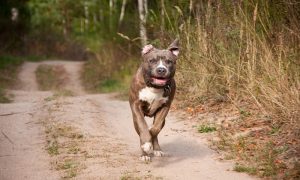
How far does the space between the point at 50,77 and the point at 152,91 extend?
1706 centimetres

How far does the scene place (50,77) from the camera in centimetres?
2448

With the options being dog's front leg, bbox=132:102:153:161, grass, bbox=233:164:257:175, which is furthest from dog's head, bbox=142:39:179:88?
grass, bbox=233:164:257:175

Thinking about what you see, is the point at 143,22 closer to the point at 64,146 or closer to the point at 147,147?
the point at 64,146

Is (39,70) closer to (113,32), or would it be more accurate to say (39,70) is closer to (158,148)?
(113,32)

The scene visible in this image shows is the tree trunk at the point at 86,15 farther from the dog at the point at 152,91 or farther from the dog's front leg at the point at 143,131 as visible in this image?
the dog's front leg at the point at 143,131

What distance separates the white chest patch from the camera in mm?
7883

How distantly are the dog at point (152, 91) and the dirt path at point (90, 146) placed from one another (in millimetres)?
406

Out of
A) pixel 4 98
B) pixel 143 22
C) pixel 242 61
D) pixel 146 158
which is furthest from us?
pixel 4 98

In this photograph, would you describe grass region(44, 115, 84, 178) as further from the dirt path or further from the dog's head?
the dog's head

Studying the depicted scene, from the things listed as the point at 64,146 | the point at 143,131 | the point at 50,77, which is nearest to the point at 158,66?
the point at 143,131

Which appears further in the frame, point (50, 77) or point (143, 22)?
point (50, 77)

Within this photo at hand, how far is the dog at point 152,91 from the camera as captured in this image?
7641 millimetres

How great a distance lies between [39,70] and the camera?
26.2 metres

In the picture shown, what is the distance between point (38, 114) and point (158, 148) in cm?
389
